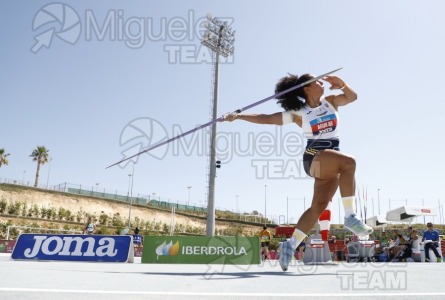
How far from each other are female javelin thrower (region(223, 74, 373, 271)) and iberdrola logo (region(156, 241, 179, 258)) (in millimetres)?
4845

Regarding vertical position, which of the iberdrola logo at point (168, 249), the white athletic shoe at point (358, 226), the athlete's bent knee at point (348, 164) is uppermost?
the athlete's bent knee at point (348, 164)

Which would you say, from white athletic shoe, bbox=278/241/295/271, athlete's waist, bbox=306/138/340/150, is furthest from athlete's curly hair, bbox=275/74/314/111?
white athletic shoe, bbox=278/241/295/271

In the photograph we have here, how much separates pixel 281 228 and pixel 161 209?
86.4ft

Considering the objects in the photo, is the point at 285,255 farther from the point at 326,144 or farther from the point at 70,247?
the point at 70,247

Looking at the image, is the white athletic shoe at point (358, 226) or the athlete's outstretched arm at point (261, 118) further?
the athlete's outstretched arm at point (261, 118)

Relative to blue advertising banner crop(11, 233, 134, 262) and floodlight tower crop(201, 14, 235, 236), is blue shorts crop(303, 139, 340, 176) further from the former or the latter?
floodlight tower crop(201, 14, 235, 236)

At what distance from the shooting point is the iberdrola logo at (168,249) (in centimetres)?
865

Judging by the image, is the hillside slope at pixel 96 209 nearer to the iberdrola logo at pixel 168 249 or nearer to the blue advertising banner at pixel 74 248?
the blue advertising banner at pixel 74 248

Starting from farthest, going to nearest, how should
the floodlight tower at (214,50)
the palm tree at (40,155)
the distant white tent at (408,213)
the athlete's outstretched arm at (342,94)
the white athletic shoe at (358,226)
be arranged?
the palm tree at (40,155) < the floodlight tower at (214,50) < the distant white tent at (408,213) < the athlete's outstretched arm at (342,94) < the white athletic shoe at (358,226)

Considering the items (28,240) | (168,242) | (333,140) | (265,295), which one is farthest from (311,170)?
(28,240)

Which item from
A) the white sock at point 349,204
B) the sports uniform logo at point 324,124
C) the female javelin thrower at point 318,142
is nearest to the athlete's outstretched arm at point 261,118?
the female javelin thrower at point 318,142

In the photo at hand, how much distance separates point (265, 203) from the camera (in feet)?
214

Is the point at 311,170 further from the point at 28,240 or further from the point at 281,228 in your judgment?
the point at 281,228

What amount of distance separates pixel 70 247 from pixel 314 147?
6124 millimetres
